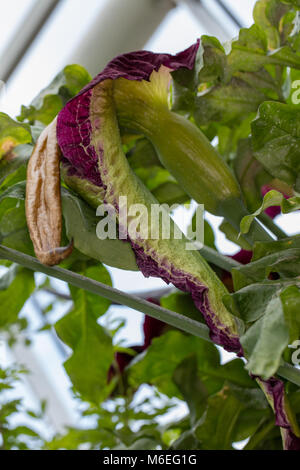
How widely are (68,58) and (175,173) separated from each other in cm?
92

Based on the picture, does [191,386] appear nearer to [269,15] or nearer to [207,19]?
[269,15]

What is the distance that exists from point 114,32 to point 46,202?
919 mm

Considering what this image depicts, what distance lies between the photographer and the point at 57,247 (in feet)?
0.74

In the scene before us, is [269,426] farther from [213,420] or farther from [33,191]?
[33,191]

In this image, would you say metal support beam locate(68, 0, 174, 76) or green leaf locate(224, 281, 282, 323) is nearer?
green leaf locate(224, 281, 282, 323)

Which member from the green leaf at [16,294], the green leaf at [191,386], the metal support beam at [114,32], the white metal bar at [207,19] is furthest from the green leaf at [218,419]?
the white metal bar at [207,19]

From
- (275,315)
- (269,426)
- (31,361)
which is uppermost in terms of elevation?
(275,315)

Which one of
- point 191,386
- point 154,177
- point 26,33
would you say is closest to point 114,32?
point 26,33

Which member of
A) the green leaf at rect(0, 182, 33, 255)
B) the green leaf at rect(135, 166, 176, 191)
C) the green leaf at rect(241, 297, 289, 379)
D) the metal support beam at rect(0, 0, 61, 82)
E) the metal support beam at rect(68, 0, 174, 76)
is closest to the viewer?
the green leaf at rect(241, 297, 289, 379)

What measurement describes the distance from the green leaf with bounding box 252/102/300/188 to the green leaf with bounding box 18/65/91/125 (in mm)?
109

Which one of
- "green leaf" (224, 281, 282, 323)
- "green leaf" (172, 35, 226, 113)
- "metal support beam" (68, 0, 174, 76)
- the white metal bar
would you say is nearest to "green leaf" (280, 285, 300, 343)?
"green leaf" (224, 281, 282, 323)

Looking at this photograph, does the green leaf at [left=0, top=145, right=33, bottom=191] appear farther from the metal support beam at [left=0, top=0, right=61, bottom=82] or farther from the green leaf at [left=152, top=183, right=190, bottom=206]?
the metal support beam at [left=0, top=0, right=61, bottom=82]

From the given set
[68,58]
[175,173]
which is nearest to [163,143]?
[175,173]

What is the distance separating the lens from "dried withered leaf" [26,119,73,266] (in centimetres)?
22
